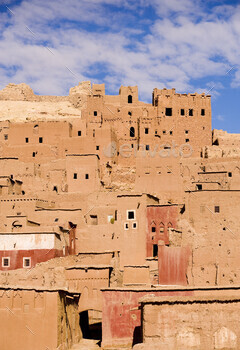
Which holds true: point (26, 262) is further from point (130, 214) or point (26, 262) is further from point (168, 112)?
point (168, 112)

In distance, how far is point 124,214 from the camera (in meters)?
37.8

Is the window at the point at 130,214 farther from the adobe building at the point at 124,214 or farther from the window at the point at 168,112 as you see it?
the window at the point at 168,112

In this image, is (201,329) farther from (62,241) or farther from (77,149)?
(77,149)

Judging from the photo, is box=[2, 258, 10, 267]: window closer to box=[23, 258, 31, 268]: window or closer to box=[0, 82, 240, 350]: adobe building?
box=[0, 82, 240, 350]: adobe building

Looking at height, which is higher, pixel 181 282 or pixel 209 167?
pixel 209 167

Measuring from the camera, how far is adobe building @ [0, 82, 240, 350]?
27.8m

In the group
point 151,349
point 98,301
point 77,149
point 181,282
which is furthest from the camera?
point 77,149

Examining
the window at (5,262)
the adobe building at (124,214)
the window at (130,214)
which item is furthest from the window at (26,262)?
the window at (130,214)

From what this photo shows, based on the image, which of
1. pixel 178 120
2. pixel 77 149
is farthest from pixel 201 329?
pixel 178 120

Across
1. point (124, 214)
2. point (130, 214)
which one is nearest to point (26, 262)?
point (124, 214)

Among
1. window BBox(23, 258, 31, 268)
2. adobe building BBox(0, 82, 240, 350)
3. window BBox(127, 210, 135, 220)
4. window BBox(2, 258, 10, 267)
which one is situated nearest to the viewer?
adobe building BBox(0, 82, 240, 350)

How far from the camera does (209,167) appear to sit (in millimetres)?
45938

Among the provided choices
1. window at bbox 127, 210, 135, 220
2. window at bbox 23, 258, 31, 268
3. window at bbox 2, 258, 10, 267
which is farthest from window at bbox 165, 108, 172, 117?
window at bbox 2, 258, 10, 267

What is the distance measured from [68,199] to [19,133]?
12965 mm
